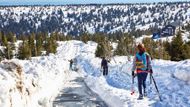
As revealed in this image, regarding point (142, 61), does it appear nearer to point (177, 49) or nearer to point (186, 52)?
point (186, 52)

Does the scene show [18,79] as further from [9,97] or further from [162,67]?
[162,67]

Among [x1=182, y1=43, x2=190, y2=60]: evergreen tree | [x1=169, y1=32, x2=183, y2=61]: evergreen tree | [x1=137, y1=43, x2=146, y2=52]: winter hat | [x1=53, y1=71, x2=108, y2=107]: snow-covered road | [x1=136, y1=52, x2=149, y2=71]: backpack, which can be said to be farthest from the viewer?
[x1=169, y1=32, x2=183, y2=61]: evergreen tree

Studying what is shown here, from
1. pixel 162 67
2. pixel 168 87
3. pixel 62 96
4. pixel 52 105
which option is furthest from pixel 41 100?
pixel 162 67

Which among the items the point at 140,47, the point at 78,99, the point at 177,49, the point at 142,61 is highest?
the point at 140,47

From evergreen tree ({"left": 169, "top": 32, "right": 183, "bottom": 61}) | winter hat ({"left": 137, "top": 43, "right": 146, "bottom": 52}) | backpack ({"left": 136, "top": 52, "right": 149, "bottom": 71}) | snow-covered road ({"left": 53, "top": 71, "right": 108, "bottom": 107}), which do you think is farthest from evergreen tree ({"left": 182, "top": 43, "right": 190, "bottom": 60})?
winter hat ({"left": 137, "top": 43, "right": 146, "bottom": 52})

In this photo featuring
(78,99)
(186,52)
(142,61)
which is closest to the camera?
(142,61)

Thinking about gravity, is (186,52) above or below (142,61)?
below

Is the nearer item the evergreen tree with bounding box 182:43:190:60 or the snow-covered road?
the snow-covered road

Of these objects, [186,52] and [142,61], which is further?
[186,52]

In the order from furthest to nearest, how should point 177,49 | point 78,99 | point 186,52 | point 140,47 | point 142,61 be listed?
1. point 177,49
2. point 186,52
3. point 78,99
4. point 142,61
5. point 140,47

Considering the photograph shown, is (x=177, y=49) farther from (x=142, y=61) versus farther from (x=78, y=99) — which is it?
(x=142, y=61)

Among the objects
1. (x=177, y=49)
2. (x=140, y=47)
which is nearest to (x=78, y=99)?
(x=140, y=47)

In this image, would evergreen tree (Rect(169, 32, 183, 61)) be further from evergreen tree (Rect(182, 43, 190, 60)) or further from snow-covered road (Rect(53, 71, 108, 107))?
snow-covered road (Rect(53, 71, 108, 107))

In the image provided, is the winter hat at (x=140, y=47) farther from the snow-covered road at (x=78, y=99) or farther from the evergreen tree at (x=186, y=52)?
the evergreen tree at (x=186, y=52)
